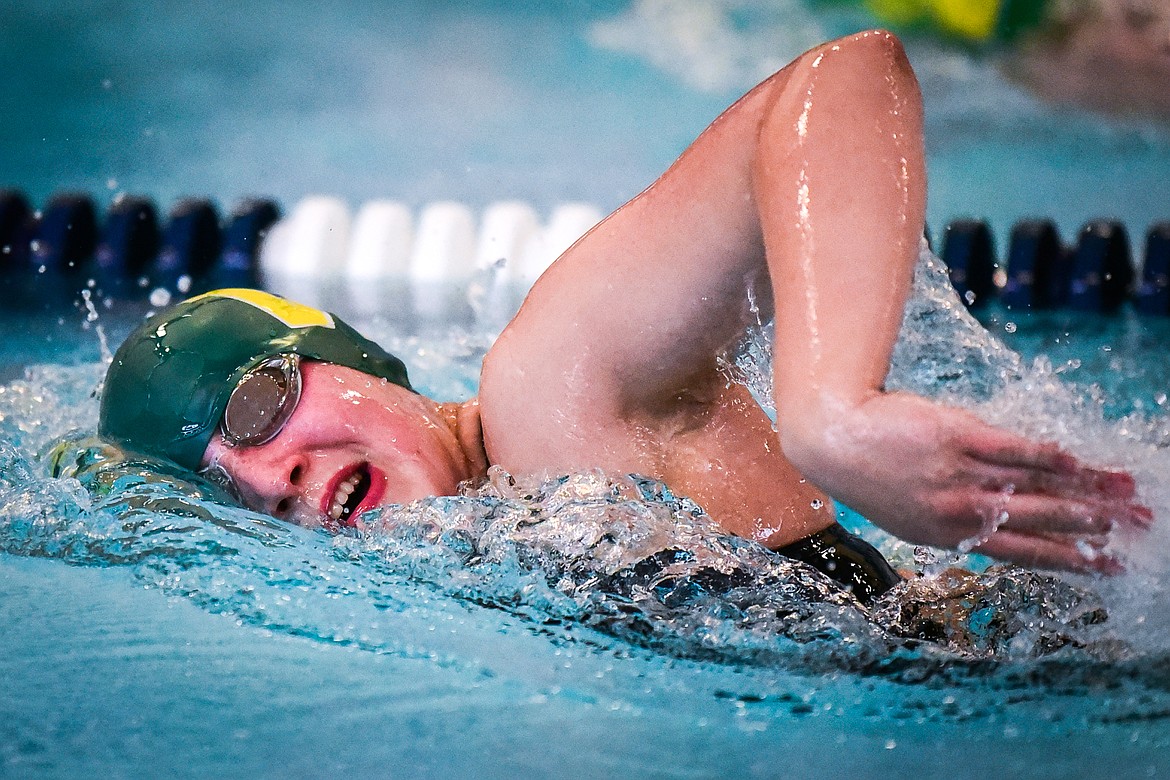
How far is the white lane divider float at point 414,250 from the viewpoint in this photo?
15.5 ft

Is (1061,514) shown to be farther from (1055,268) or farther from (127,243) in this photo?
(127,243)

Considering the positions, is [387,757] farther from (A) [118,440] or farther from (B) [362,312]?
(B) [362,312]

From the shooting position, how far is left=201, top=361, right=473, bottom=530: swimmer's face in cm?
150

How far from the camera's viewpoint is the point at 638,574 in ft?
4.32

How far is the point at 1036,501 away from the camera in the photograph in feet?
2.94

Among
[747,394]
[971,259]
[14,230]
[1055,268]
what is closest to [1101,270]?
[1055,268]

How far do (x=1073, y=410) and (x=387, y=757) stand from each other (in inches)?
30.4

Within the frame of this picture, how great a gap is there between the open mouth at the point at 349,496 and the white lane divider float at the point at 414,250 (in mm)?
3018

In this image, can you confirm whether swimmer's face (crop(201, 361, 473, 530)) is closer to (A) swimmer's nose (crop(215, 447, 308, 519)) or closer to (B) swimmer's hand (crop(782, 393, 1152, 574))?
(A) swimmer's nose (crop(215, 447, 308, 519))

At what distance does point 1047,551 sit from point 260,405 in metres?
1.00

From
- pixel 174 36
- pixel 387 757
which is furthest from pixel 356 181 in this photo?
pixel 387 757

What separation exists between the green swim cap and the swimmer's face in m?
0.06

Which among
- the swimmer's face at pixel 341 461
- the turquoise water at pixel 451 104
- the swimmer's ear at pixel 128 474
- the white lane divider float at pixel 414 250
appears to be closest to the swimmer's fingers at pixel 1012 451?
the swimmer's face at pixel 341 461

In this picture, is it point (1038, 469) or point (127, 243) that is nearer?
point (1038, 469)
